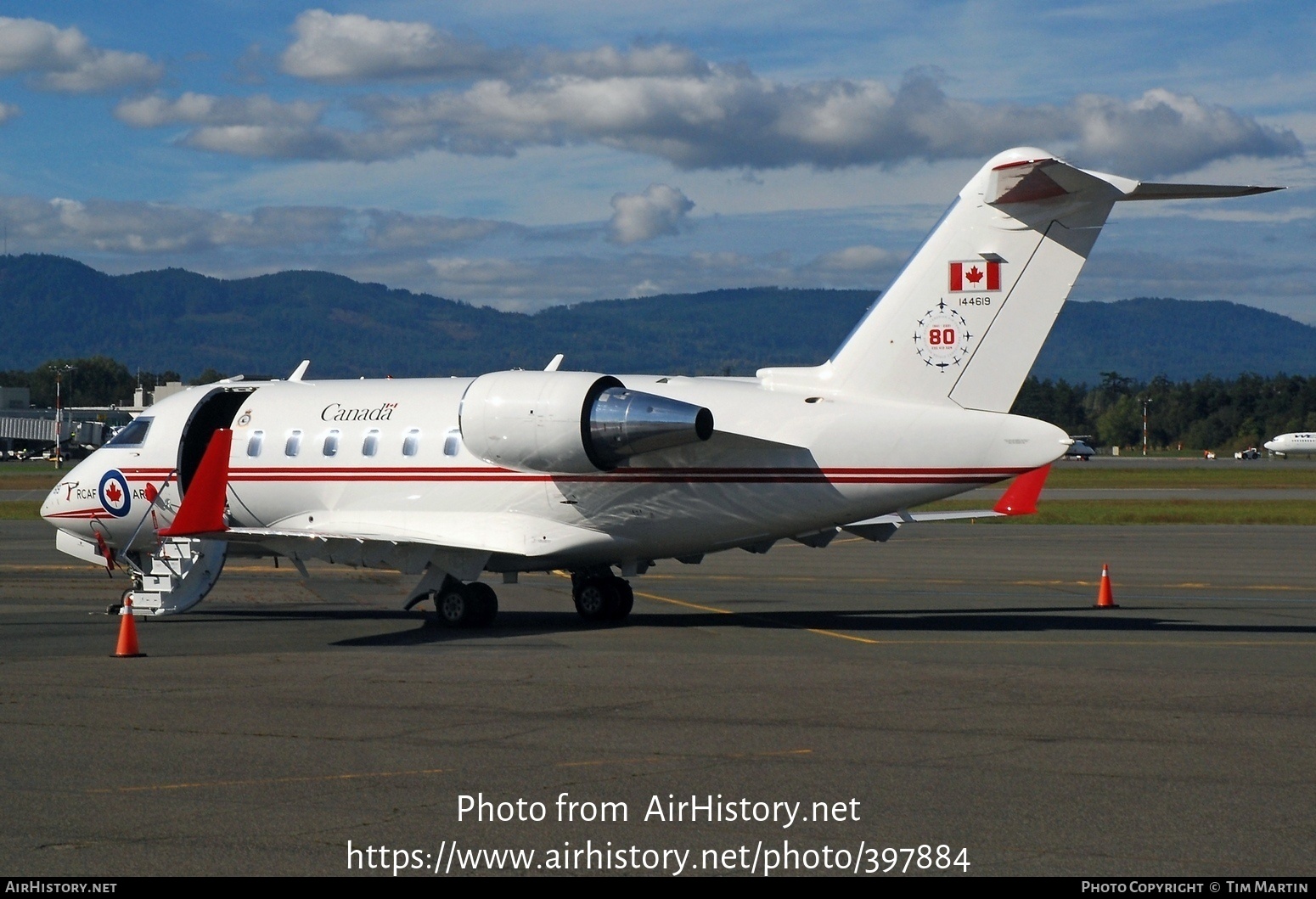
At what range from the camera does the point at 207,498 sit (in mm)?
18016

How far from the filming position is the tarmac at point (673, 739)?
8633 millimetres

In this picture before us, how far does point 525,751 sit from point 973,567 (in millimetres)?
21391

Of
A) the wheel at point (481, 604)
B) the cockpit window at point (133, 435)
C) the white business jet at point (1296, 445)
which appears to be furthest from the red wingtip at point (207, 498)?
the white business jet at point (1296, 445)

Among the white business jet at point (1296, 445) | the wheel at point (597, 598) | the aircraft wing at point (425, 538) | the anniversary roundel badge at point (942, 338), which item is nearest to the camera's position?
the anniversary roundel badge at point (942, 338)

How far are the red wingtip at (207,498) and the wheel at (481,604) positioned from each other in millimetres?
3928

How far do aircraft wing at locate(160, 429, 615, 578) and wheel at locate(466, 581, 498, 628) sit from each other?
1.21ft

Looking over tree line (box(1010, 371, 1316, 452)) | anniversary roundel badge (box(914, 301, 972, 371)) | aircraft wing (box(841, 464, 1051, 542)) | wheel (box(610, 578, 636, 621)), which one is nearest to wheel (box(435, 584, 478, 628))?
wheel (box(610, 578, 636, 621))

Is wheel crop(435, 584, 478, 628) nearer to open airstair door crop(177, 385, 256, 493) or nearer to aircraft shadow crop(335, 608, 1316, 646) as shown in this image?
aircraft shadow crop(335, 608, 1316, 646)

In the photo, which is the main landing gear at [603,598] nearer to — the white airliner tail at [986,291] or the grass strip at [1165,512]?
the white airliner tail at [986,291]

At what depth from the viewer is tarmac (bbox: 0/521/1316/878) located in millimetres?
8633

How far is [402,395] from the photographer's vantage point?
22.6 meters

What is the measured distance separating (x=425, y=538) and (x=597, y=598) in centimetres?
Result: 271

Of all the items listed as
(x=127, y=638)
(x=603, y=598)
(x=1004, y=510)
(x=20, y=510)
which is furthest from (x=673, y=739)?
(x=20, y=510)

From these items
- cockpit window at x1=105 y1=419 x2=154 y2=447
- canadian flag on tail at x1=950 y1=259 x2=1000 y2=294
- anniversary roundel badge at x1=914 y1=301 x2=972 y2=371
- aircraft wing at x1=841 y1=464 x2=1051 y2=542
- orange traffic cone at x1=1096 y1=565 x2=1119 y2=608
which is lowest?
orange traffic cone at x1=1096 y1=565 x2=1119 y2=608
